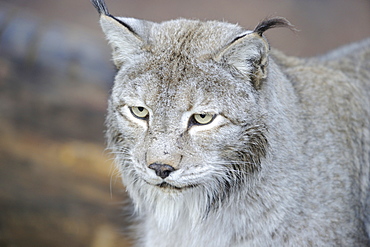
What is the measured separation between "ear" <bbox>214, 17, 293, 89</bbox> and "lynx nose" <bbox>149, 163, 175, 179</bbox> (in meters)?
0.95

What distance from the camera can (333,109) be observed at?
5152mm

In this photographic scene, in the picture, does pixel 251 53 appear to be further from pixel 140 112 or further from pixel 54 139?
pixel 54 139

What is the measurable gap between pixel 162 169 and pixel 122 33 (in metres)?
1.26

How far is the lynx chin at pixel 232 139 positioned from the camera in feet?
13.4

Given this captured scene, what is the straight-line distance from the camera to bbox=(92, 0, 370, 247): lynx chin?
4098 mm

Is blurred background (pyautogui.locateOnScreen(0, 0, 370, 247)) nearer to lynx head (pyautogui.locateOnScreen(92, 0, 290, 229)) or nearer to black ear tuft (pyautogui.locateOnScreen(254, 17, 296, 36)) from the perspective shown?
lynx head (pyautogui.locateOnScreen(92, 0, 290, 229))

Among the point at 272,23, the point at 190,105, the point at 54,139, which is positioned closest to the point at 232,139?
the point at 190,105

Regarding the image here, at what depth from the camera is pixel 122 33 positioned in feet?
14.7

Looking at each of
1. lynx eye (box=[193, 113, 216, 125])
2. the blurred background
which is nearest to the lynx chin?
lynx eye (box=[193, 113, 216, 125])

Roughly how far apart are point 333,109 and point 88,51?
A: 4.55m

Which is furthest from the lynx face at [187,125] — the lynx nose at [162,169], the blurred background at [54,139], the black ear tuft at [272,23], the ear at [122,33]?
the blurred background at [54,139]

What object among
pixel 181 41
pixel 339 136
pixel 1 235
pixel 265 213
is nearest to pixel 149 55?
pixel 181 41

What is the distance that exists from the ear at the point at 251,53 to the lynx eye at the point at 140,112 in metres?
0.70

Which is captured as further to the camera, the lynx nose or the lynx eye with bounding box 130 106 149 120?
the lynx eye with bounding box 130 106 149 120
